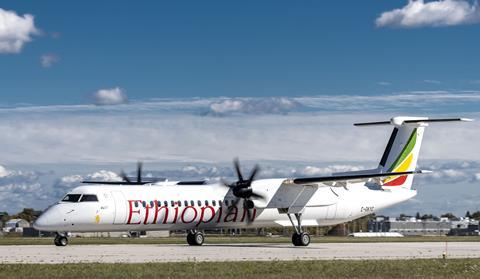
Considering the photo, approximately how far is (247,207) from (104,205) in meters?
8.83

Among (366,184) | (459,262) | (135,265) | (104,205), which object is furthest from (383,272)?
(366,184)

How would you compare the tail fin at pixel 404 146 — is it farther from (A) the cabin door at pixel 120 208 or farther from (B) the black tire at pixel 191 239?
(A) the cabin door at pixel 120 208

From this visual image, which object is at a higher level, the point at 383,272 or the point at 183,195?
the point at 183,195

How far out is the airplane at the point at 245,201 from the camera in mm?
43062

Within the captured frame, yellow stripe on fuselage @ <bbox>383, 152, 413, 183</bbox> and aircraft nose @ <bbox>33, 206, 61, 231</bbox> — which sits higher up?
yellow stripe on fuselage @ <bbox>383, 152, 413, 183</bbox>

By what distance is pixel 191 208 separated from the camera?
1831 inches

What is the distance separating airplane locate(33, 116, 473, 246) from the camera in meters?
43.1

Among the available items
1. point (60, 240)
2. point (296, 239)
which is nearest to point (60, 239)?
point (60, 240)

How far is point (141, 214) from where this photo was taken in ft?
146

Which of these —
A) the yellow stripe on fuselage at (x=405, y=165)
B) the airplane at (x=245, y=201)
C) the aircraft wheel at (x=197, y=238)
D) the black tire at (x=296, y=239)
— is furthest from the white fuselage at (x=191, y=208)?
the black tire at (x=296, y=239)

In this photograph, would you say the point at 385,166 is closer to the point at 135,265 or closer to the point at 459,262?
the point at 459,262

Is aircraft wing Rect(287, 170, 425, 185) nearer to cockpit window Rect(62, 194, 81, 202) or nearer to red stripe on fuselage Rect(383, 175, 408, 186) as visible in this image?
red stripe on fuselage Rect(383, 175, 408, 186)

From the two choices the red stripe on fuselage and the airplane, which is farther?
the red stripe on fuselage

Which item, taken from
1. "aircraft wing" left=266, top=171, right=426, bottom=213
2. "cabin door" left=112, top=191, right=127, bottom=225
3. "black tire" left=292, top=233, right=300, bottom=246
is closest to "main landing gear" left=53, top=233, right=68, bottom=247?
"cabin door" left=112, top=191, right=127, bottom=225
